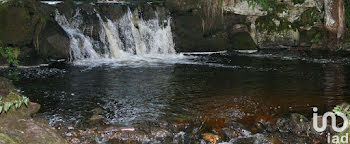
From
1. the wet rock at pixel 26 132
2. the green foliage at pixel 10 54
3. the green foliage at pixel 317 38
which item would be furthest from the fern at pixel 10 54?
the green foliage at pixel 317 38

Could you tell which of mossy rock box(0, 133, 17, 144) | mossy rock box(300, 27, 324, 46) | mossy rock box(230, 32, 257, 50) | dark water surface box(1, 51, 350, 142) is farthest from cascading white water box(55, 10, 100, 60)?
mossy rock box(0, 133, 17, 144)

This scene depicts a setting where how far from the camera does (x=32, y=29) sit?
483 inches

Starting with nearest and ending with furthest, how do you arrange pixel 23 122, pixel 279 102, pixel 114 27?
pixel 23 122, pixel 279 102, pixel 114 27

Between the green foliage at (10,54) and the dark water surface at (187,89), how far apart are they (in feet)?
2.69

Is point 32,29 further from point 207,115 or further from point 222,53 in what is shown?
point 207,115

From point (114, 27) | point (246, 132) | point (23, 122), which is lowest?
point (246, 132)

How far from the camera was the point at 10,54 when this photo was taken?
1170 centimetres

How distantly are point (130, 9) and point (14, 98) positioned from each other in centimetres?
909

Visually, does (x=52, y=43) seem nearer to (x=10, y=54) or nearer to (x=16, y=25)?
(x=16, y=25)

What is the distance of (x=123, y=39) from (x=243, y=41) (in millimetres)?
4649

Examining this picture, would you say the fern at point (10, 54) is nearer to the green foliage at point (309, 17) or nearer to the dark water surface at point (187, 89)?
the dark water surface at point (187, 89)

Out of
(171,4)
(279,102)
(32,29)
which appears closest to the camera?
(279,102)

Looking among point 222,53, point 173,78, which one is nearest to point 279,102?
point 173,78

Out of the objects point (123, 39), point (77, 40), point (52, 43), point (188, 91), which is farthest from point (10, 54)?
point (188, 91)
